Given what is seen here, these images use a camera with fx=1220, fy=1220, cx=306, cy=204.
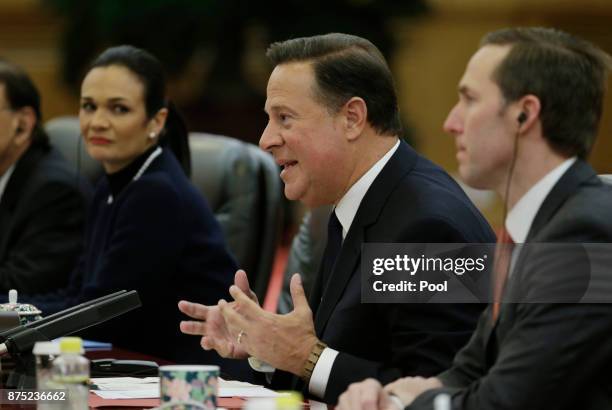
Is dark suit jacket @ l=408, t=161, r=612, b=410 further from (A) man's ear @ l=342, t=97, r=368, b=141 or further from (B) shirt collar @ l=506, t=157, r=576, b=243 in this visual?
(A) man's ear @ l=342, t=97, r=368, b=141

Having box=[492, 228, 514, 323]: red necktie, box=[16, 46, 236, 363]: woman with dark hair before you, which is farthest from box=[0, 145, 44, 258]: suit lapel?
box=[492, 228, 514, 323]: red necktie

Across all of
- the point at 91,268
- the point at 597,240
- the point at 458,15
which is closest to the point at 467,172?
the point at 597,240

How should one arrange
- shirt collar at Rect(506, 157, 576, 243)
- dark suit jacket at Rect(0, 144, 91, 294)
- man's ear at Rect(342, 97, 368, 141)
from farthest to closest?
dark suit jacket at Rect(0, 144, 91, 294), man's ear at Rect(342, 97, 368, 141), shirt collar at Rect(506, 157, 576, 243)

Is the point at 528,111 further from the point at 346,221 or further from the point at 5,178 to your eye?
the point at 5,178

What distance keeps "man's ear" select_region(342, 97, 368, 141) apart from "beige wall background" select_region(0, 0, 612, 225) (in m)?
7.42

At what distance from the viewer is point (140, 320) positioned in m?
3.26

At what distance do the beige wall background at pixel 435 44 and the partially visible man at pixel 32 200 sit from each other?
5893mm

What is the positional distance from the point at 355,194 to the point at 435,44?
8086 mm

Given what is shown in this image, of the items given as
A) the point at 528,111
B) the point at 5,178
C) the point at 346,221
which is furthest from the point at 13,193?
the point at 528,111

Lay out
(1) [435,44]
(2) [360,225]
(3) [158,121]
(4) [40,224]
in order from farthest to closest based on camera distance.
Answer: (1) [435,44] < (4) [40,224] < (3) [158,121] < (2) [360,225]

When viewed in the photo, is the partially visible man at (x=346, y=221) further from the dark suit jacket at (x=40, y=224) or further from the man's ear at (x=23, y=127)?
the man's ear at (x=23, y=127)

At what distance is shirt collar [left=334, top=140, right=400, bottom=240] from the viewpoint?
8.11 ft

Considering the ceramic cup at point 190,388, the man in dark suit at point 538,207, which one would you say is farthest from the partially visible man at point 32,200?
the man in dark suit at point 538,207

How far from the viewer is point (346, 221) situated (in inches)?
98.0
